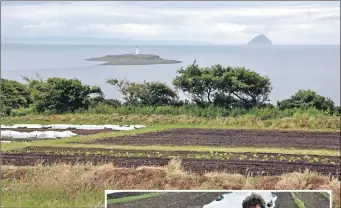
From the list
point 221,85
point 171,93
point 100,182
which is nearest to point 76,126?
point 171,93

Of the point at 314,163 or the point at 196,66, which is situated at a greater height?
the point at 196,66

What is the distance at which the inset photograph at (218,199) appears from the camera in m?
2.16

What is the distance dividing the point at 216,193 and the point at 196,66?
3346 millimetres

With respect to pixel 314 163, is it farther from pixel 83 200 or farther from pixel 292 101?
pixel 83 200

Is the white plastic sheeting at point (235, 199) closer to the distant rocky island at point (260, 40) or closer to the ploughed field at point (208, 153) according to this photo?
the ploughed field at point (208, 153)

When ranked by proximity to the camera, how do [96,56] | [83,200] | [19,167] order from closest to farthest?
[83,200] → [19,167] → [96,56]

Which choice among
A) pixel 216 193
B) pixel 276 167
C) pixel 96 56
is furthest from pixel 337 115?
pixel 216 193

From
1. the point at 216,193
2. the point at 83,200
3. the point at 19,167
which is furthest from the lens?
the point at 19,167

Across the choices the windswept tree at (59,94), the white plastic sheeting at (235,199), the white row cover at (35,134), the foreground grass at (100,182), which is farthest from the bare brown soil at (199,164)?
the white plastic sheeting at (235,199)

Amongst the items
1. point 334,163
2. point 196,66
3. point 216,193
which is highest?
point 196,66

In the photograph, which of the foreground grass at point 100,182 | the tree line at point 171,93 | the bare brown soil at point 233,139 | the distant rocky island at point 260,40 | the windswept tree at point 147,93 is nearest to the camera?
the foreground grass at point 100,182

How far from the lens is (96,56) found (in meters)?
4.64

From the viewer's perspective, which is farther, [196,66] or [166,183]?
[196,66]

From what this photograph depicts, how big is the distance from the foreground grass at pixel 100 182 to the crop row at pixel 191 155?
1.97ft
